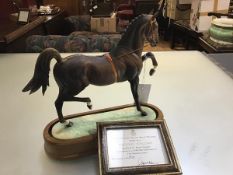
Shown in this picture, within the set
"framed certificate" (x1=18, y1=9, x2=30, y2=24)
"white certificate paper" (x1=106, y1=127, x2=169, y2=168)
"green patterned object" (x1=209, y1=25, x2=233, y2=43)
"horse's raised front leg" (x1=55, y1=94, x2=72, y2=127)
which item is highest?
"framed certificate" (x1=18, y1=9, x2=30, y2=24)

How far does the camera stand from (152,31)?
0.86 meters

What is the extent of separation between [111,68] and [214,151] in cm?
42

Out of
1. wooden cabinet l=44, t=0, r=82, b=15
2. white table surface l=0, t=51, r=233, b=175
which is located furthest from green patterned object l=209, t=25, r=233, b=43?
wooden cabinet l=44, t=0, r=82, b=15

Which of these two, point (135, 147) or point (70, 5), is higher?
point (70, 5)

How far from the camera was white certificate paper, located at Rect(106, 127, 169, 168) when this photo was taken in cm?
74

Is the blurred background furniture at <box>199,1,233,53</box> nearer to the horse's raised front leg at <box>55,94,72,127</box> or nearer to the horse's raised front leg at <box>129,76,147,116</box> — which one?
the horse's raised front leg at <box>129,76,147,116</box>

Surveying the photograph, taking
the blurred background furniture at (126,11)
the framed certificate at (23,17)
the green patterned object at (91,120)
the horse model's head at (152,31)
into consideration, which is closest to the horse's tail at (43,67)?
the green patterned object at (91,120)

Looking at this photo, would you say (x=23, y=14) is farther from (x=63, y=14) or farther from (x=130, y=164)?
(x=130, y=164)

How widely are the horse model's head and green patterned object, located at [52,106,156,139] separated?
0.80 feet

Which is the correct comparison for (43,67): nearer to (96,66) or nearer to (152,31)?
(96,66)

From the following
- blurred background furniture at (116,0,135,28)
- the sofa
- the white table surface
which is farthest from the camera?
blurred background furniture at (116,0,135,28)

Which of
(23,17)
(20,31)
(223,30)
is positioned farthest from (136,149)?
(23,17)

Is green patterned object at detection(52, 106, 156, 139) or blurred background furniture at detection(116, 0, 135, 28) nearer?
green patterned object at detection(52, 106, 156, 139)

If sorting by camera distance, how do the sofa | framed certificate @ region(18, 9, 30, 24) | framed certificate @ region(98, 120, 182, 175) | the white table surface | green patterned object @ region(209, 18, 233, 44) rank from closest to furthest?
framed certificate @ region(98, 120, 182, 175) < the white table surface < the sofa < green patterned object @ region(209, 18, 233, 44) < framed certificate @ region(18, 9, 30, 24)
